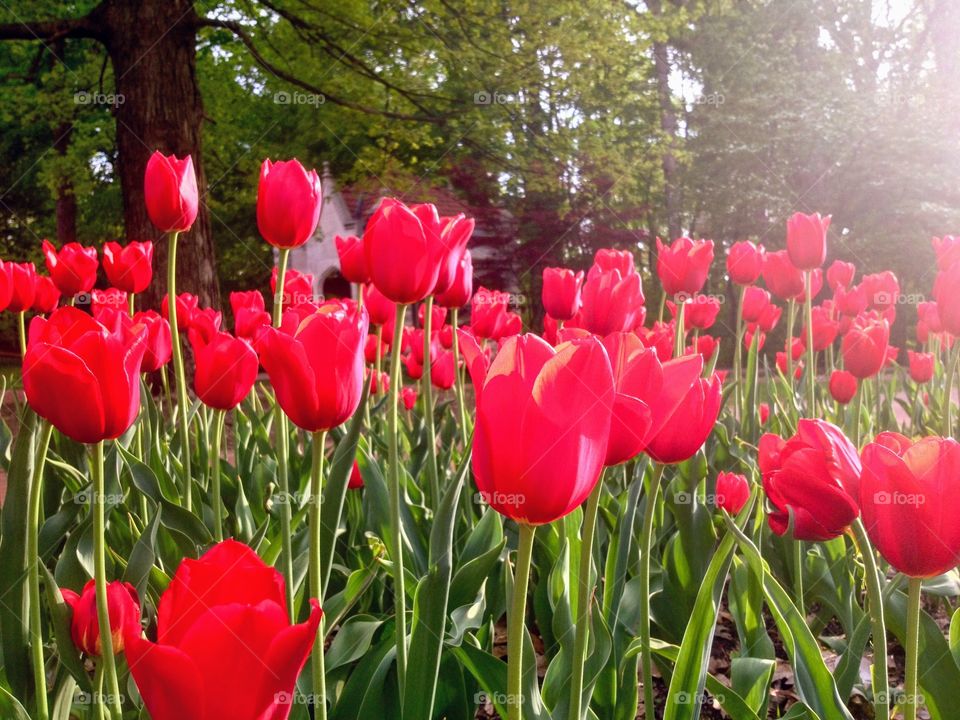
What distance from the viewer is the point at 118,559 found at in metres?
1.88

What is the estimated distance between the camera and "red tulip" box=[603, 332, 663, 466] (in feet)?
3.23

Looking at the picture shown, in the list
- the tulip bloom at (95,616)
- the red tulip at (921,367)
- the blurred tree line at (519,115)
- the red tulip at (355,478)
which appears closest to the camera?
the tulip bloom at (95,616)

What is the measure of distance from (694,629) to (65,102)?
1258 cm

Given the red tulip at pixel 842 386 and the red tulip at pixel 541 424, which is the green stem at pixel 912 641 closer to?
the red tulip at pixel 541 424

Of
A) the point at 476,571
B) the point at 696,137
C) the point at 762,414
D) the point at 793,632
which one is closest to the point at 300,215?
the point at 476,571

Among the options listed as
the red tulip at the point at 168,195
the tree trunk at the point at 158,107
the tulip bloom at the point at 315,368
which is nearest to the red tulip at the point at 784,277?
the red tulip at the point at 168,195

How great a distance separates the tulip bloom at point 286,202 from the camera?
1822 mm

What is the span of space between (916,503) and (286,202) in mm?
1335

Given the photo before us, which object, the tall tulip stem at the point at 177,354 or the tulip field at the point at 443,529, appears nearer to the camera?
the tulip field at the point at 443,529

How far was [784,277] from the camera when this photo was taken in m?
3.37

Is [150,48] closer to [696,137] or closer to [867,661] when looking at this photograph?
[867,661]

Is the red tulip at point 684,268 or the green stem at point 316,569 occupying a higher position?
the red tulip at point 684,268

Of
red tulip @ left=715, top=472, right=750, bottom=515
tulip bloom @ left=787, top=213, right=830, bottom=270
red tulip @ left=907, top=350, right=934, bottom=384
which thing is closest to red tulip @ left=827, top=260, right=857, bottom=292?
red tulip @ left=907, top=350, right=934, bottom=384

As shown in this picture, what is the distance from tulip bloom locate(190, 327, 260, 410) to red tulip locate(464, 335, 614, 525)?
3.60ft
